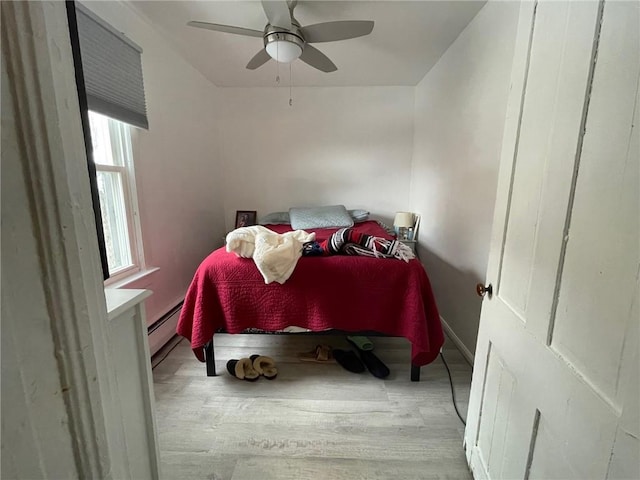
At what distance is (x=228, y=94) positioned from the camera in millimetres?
3461

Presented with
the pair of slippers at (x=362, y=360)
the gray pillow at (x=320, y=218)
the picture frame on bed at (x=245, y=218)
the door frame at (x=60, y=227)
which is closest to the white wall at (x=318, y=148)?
the picture frame on bed at (x=245, y=218)

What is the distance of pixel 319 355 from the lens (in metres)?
1.97

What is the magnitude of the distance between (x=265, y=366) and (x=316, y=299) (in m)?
0.60

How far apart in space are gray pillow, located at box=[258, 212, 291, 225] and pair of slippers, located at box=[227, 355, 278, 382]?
181 centimetres

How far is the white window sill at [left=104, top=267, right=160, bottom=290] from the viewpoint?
5.87 feet

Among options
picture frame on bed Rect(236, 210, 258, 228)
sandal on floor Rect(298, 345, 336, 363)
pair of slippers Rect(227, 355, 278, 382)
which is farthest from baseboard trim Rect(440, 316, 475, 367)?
picture frame on bed Rect(236, 210, 258, 228)

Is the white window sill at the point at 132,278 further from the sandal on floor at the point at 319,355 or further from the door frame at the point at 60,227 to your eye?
the door frame at the point at 60,227

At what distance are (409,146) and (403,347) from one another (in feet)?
8.28

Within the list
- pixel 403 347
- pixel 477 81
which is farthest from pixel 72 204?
pixel 477 81

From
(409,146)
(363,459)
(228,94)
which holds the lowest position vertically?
(363,459)

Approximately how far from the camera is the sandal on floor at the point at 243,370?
178 centimetres

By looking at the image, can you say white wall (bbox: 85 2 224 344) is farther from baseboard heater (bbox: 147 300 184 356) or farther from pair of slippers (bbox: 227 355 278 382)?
pair of slippers (bbox: 227 355 278 382)

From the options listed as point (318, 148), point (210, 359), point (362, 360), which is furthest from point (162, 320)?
point (318, 148)

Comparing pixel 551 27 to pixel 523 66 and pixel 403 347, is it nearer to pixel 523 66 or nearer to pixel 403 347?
pixel 523 66
